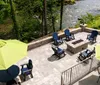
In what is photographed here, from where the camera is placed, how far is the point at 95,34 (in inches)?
687

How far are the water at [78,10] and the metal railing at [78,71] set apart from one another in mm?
22535

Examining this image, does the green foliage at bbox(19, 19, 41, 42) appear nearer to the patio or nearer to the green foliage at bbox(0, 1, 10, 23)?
the green foliage at bbox(0, 1, 10, 23)

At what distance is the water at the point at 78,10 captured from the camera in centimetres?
3660

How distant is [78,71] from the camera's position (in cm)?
1217

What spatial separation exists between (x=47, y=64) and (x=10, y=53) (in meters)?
4.00

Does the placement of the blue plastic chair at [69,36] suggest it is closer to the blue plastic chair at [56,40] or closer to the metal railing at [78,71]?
the blue plastic chair at [56,40]

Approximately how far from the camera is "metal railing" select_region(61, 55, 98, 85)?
38.1ft

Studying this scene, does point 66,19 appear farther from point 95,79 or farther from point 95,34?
point 95,79

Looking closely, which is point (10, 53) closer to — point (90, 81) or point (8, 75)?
point (8, 75)

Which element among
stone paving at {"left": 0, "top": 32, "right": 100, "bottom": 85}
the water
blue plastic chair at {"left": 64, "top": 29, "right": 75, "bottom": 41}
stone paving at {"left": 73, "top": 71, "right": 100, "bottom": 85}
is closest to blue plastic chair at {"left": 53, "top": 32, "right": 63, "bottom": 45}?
stone paving at {"left": 0, "top": 32, "right": 100, "bottom": 85}

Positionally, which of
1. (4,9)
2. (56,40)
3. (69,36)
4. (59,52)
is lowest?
(59,52)

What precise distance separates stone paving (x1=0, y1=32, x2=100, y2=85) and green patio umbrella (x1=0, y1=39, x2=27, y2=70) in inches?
93.0

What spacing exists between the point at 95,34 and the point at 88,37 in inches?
31.0

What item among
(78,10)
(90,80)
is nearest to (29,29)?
(78,10)
